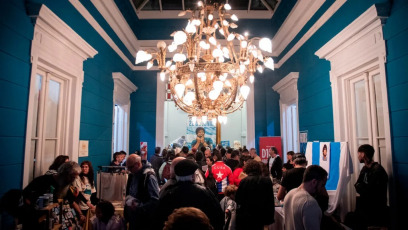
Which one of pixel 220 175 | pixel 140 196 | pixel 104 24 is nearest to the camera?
pixel 140 196

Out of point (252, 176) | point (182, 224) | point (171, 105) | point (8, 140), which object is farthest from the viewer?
point (171, 105)

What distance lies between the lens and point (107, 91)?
617 cm

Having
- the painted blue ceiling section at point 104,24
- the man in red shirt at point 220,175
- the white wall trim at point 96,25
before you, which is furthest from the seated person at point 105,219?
the painted blue ceiling section at point 104,24

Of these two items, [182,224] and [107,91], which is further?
[107,91]

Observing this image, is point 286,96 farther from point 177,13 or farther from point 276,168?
point 177,13

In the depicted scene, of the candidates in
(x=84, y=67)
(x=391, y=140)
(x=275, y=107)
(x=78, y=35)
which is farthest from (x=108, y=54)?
(x=391, y=140)

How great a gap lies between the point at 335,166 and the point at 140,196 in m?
2.89

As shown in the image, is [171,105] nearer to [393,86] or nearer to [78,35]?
[78,35]

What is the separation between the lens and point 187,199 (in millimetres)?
2102

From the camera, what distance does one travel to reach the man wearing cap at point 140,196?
2838 mm

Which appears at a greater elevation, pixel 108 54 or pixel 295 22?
pixel 295 22

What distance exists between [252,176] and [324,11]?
3.85m

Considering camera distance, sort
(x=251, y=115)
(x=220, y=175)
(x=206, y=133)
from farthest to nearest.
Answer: (x=206, y=133) < (x=251, y=115) < (x=220, y=175)

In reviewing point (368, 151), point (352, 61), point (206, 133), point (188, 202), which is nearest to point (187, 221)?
point (188, 202)
